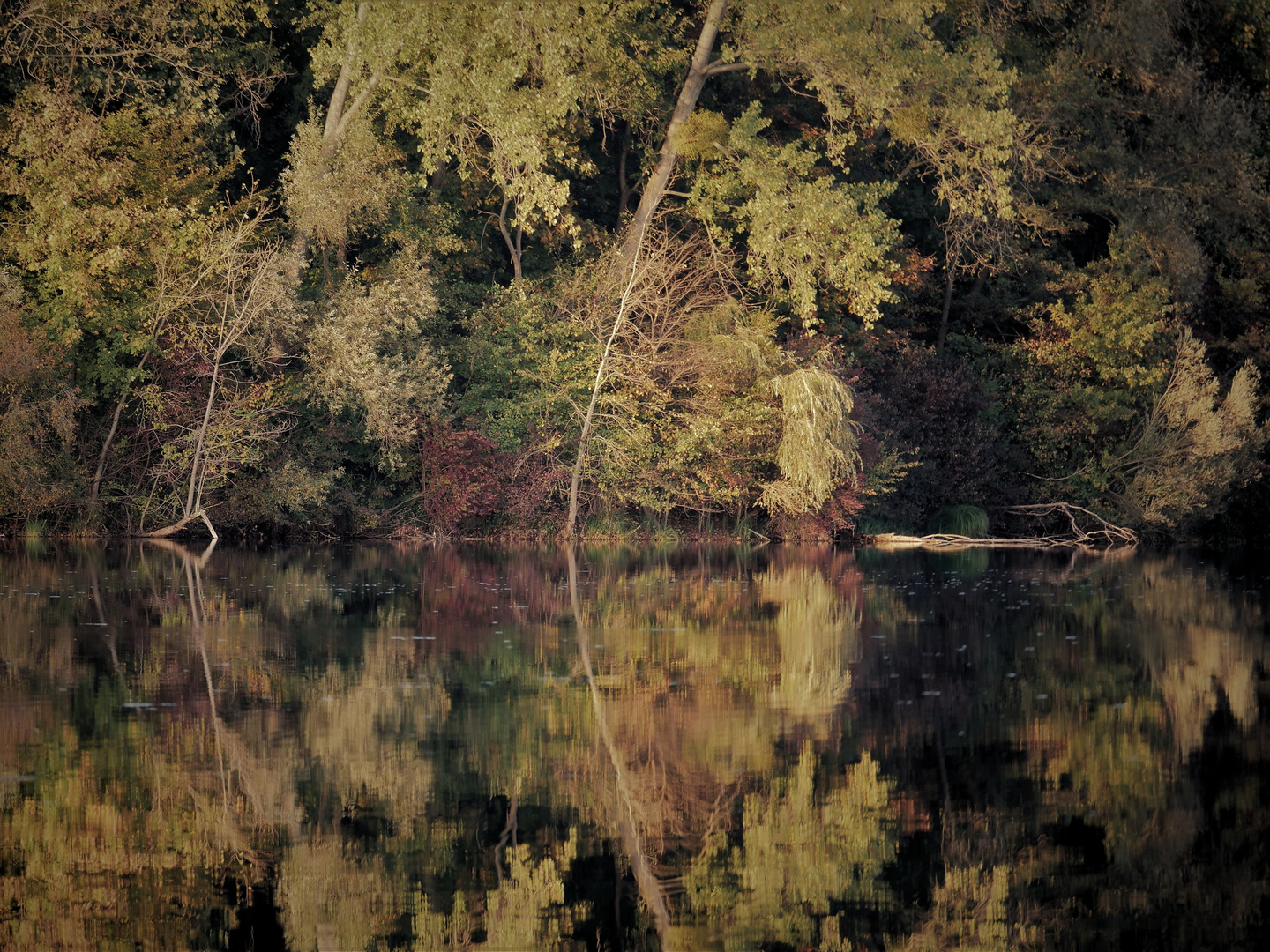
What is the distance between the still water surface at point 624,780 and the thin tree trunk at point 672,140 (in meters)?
15.6

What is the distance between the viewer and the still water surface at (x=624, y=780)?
231 inches

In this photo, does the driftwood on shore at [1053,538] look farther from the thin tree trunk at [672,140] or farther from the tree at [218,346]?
the tree at [218,346]

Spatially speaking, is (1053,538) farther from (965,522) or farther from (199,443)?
(199,443)

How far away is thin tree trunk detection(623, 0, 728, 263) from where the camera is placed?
29.5m

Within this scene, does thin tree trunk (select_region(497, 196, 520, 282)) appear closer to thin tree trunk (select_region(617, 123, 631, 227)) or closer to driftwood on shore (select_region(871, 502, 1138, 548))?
thin tree trunk (select_region(617, 123, 631, 227))

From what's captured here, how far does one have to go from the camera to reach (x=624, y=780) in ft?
25.7

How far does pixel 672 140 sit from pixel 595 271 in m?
2.92

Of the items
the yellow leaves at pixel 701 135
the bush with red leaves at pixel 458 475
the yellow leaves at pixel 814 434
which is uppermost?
the yellow leaves at pixel 701 135

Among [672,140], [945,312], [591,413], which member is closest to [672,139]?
[672,140]

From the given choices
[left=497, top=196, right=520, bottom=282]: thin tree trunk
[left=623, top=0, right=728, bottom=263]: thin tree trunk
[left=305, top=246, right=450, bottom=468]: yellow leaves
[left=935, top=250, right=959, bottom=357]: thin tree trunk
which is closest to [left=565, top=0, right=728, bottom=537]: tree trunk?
[left=623, top=0, right=728, bottom=263]: thin tree trunk

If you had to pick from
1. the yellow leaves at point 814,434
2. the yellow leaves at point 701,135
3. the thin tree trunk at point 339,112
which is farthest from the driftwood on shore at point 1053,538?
the thin tree trunk at point 339,112

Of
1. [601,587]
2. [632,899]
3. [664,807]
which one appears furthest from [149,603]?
[632,899]

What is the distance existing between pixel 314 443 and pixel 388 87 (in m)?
6.79

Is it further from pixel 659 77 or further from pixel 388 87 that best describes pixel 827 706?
pixel 659 77
